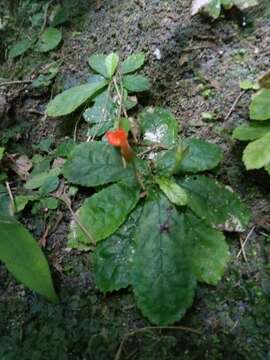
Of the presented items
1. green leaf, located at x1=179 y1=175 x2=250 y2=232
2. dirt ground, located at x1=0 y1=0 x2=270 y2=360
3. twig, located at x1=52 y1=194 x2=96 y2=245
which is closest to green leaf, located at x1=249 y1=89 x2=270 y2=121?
dirt ground, located at x1=0 y1=0 x2=270 y2=360

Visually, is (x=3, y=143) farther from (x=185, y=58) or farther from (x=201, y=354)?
(x=201, y=354)

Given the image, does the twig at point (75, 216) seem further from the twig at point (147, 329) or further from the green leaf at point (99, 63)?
the green leaf at point (99, 63)

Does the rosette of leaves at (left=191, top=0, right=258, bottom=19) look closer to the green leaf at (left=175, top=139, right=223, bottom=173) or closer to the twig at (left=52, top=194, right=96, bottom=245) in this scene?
the green leaf at (left=175, top=139, right=223, bottom=173)

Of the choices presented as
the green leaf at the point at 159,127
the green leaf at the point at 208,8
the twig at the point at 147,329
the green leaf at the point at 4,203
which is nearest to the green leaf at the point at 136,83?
the green leaf at the point at 159,127

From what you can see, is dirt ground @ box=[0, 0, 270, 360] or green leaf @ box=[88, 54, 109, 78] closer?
dirt ground @ box=[0, 0, 270, 360]

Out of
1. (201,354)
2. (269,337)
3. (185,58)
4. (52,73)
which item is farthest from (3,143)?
(269,337)

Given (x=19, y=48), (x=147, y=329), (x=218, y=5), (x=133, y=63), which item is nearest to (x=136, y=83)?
(x=133, y=63)
